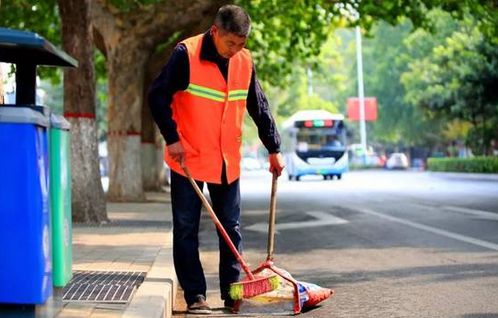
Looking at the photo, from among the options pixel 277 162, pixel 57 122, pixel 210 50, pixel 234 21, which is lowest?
pixel 277 162

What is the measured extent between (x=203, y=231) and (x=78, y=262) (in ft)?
18.7

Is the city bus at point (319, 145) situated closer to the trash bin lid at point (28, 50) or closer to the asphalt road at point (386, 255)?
the asphalt road at point (386, 255)

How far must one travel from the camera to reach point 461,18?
21.2 metres

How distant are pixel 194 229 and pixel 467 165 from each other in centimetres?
3257

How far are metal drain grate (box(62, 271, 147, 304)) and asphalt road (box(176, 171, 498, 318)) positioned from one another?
432mm

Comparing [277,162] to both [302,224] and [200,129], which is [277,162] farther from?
[302,224]

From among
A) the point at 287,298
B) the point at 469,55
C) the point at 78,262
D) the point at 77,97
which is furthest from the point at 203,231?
the point at 469,55

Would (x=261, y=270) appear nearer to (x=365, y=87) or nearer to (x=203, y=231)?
(x=203, y=231)

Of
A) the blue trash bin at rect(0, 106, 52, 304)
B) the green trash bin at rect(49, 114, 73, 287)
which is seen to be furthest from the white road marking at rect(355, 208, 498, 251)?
the blue trash bin at rect(0, 106, 52, 304)

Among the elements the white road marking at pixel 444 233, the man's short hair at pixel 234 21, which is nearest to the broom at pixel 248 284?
the man's short hair at pixel 234 21

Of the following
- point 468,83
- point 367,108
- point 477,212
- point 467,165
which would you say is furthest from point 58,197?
point 367,108

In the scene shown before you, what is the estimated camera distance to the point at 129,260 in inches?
320

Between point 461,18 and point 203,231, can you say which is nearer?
point 203,231

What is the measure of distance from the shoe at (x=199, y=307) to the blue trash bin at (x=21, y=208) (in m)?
1.90
